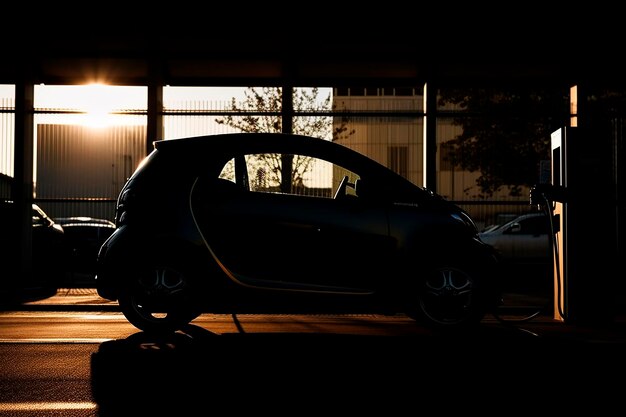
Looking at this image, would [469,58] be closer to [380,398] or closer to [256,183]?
[256,183]

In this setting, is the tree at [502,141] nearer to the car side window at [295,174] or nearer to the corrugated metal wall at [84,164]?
the car side window at [295,174]

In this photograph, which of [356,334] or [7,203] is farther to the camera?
[7,203]

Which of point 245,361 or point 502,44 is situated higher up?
point 502,44

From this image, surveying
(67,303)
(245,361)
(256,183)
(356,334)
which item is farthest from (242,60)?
(245,361)

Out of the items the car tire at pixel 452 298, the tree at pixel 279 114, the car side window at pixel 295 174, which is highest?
the tree at pixel 279 114

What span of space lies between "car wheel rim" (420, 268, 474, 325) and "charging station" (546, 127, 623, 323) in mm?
1712

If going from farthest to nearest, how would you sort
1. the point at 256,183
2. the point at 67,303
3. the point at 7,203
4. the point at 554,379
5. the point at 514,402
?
1. the point at 7,203
2. the point at 67,303
3. the point at 256,183
4. the point at 554,379
5. the point at 514,402

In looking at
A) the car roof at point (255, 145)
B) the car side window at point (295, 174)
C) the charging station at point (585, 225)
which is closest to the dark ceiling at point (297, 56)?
the car side window at point (295, 174)

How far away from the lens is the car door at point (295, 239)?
6.91 metres

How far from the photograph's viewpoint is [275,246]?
6.91 meters

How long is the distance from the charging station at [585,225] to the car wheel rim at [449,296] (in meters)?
1.71

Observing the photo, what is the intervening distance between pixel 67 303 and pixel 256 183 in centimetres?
409

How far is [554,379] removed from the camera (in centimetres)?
518

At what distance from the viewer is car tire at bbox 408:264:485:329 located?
7188mm
